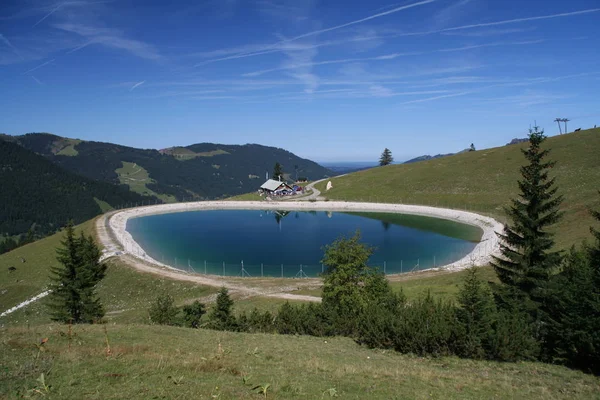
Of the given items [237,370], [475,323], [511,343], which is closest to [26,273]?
[237,370]

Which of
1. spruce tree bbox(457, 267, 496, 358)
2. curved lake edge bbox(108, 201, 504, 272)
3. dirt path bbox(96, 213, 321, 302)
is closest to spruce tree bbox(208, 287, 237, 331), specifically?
dirt path bbox(96, 213, 321, 302)

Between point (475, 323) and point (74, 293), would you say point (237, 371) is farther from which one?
point (74, 293)

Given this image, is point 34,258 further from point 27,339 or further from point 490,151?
point 490,151

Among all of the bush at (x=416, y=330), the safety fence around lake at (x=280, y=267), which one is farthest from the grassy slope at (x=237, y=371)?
the safety fence around lake at (x=280, y=267)

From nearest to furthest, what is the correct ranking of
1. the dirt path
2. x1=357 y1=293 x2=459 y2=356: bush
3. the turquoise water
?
1. x1=357 y1=293 x2=459 y2=356: bush
2. the dirt path
3. the turquoise water

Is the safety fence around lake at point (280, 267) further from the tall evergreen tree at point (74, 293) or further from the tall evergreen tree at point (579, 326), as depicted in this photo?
the tall evergreen tree at point (579, 326)

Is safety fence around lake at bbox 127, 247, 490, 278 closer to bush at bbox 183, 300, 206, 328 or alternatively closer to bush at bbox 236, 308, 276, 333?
bush at bbox 183, 300, 206, 328

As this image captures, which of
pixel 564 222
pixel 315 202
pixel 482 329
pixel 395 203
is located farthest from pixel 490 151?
pixel 482 329
